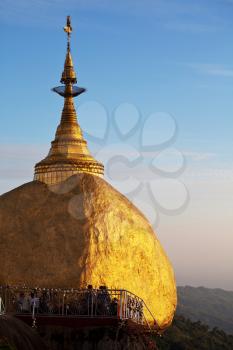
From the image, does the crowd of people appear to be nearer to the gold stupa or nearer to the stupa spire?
the gold stupa

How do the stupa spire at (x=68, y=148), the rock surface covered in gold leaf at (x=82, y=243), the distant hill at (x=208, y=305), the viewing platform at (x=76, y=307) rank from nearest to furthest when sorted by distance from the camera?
the viewing platform at (x=76, y=307)
the rock surface covered in gold leaf at (x=82, y=243)
the stupa spire at (x=68, y=148)
the distant hill at (x=208, y=305)

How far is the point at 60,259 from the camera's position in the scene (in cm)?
2733

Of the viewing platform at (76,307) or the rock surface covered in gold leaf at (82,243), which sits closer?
the viewing platform at (76,307)

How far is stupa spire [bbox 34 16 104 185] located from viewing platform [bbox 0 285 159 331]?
635 cm

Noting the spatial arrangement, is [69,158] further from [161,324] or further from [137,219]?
[161,324]

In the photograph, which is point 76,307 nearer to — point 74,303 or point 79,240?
point 74,303

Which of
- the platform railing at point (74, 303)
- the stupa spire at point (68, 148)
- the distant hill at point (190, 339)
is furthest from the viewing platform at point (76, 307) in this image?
the distant hill at point (190, 339)

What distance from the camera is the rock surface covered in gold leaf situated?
27.3 m

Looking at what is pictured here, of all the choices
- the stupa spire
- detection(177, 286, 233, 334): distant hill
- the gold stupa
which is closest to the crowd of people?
the gold stupa

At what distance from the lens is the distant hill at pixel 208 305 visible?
120 metres

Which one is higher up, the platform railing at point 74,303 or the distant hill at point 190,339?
the platform railing at point 74,303

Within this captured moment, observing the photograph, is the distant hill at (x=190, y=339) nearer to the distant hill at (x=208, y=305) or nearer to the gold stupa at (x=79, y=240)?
the gold stupa at (x=79, y=240)

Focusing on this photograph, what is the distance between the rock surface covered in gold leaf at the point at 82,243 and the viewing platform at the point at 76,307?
41.8 inches

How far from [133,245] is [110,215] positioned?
1.54 m
